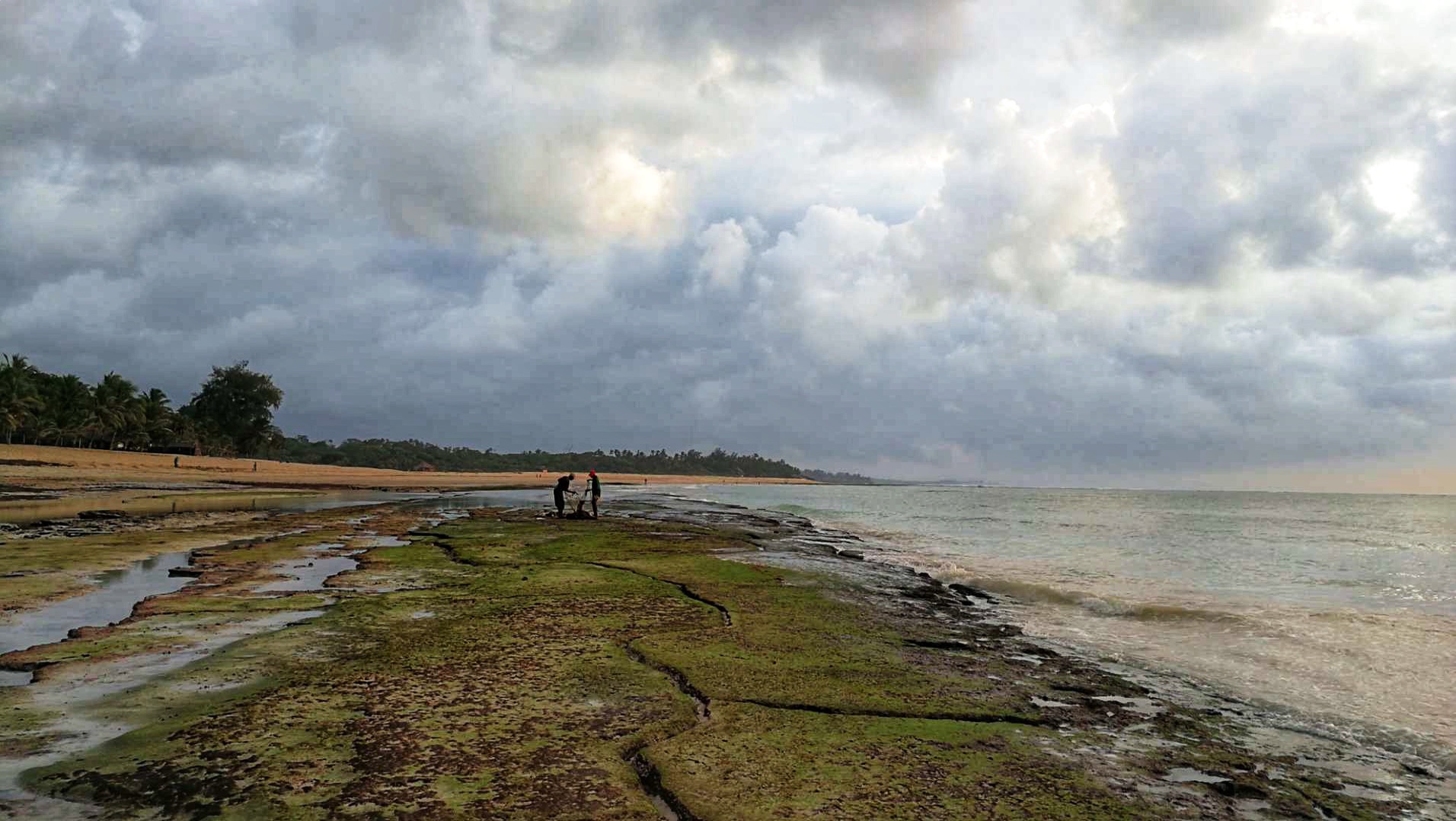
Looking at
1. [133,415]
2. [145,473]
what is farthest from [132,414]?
[145,473]

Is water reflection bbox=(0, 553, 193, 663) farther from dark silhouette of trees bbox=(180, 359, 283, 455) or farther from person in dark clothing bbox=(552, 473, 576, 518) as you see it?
dark silhouette of trees bbox=(180, 359, 283, 455)

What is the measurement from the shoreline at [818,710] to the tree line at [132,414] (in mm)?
98241

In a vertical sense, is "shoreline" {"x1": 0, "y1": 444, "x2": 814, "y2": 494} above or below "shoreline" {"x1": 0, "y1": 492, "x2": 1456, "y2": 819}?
below

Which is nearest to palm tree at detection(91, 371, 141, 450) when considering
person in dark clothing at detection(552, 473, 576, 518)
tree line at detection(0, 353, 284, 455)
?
tree line at detection(0, 353, 284, 455)

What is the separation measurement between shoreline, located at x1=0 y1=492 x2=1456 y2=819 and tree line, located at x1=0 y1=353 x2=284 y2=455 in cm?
9824

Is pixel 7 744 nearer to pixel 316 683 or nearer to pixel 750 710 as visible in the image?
pixel 316 683

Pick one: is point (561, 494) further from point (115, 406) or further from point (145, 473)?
point (115, 406)

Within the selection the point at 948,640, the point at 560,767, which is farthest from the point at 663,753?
the point at 948,640

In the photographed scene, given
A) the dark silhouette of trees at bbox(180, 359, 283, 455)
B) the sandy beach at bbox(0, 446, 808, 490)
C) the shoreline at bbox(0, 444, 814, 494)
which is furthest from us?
the dark silhouette of trees at bbox(180, 359, 283, 455)

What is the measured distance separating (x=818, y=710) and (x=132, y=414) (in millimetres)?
115746

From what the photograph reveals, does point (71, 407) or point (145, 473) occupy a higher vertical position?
point (71, 407)

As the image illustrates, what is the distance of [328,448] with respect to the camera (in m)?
175

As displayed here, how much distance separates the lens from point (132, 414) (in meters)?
95.2

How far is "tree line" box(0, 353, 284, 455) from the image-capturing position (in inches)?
3339
